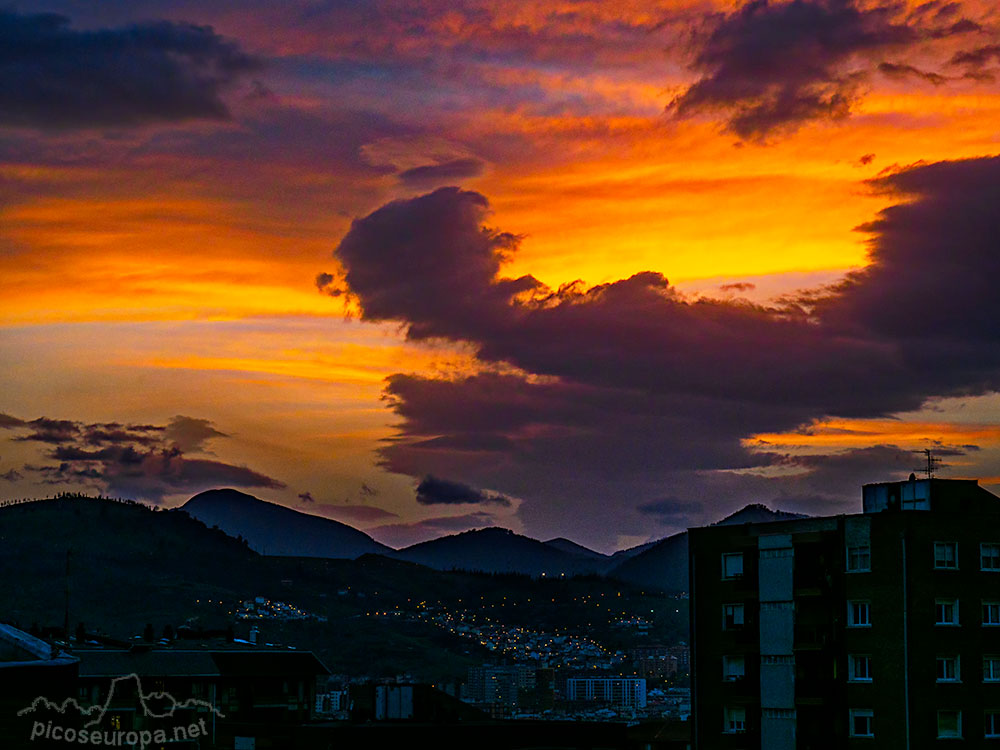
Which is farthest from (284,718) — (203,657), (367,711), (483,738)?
(483,738)

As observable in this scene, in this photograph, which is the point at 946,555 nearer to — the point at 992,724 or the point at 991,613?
the point at 991,613

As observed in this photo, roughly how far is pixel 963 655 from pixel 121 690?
10552cm

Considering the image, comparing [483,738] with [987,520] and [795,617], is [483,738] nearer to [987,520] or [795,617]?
[795,617]

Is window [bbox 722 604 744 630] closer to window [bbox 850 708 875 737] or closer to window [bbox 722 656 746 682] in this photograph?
window [bbox 722 656 746 682]

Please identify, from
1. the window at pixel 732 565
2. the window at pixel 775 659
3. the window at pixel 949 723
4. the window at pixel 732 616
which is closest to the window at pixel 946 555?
the window at pixel 949 723

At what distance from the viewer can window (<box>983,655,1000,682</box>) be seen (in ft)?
342

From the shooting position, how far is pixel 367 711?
161625mm

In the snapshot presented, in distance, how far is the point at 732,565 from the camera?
379 ft

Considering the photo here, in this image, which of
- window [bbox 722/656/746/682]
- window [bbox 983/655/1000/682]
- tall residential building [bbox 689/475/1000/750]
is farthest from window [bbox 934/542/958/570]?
window [bbox 722/656/746/682]

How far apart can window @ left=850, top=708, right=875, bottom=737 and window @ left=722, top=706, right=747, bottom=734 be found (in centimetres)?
976

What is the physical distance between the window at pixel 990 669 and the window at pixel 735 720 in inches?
675

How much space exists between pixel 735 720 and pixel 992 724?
18.1 meters

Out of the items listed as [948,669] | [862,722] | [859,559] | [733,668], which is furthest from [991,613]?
[733,668]

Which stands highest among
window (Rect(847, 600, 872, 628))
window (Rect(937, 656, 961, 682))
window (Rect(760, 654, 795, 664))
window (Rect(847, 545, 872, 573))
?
window (Rect(847, 545, 872, 573))
